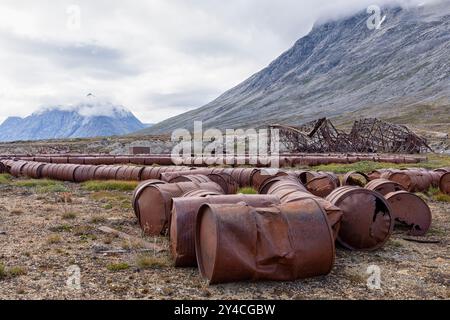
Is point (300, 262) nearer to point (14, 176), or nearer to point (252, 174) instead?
point (252, 174)

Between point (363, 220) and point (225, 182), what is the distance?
5976 millimetres

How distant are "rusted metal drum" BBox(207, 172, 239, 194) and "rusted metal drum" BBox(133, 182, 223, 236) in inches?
138

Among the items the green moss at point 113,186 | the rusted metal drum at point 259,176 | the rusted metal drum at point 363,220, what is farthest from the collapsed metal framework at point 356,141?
the rusted metal drum at point 363,220

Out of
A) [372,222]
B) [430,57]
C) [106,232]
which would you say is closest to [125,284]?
[106,232]

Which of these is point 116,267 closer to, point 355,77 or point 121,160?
point 121,160

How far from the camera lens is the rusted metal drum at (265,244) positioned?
19.7 feet

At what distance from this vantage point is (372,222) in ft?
26.9

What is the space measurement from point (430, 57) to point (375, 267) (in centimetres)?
13054

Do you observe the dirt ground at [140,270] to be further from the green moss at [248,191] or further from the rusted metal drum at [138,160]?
the rusted metal drum at [138,160]

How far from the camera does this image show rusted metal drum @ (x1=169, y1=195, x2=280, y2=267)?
23.1 feet

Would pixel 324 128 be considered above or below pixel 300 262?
above

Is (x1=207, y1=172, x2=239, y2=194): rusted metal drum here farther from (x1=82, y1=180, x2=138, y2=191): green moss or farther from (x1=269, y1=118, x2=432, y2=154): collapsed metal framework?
(x1=269, y1=118, x2=432, y2=154): collapsed metal framework

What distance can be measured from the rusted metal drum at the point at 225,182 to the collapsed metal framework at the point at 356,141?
2841cm

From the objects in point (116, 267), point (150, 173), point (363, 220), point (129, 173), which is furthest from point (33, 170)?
point (363, 220)
